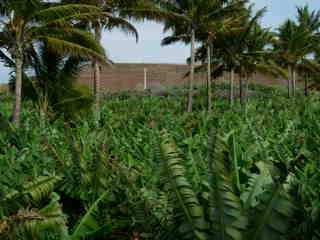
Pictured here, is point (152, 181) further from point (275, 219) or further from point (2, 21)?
point (2, 21)

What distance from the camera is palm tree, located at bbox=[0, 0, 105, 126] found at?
43.7ft

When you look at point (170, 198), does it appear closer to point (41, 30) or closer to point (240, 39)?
point (41, 30)

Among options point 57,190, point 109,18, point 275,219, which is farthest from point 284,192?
point 109,18

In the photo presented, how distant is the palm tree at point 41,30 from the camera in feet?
43.7

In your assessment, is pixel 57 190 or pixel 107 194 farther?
pixel 57 190

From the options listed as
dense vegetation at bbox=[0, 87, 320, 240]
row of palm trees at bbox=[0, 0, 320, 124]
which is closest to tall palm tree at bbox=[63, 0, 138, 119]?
row of palm trees at bbox=[0, 0, 320, 124]

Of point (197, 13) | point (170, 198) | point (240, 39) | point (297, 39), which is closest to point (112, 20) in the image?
point (197, 13)

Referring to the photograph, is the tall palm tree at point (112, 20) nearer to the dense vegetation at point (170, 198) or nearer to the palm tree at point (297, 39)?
the dense vegetation at point (170, 198)

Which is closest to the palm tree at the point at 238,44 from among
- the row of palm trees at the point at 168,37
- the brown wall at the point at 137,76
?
the row of palm trees at the point at 168,37

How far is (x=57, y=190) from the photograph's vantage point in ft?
15.7

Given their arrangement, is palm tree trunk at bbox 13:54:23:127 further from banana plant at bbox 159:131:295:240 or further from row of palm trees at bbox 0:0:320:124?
banana plant at bbox 159:131:295:240

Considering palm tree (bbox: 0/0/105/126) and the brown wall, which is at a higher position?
palm tree (bbox: 0/0/105/126)

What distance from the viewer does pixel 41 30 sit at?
1388 cm

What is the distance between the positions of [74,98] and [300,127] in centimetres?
780
